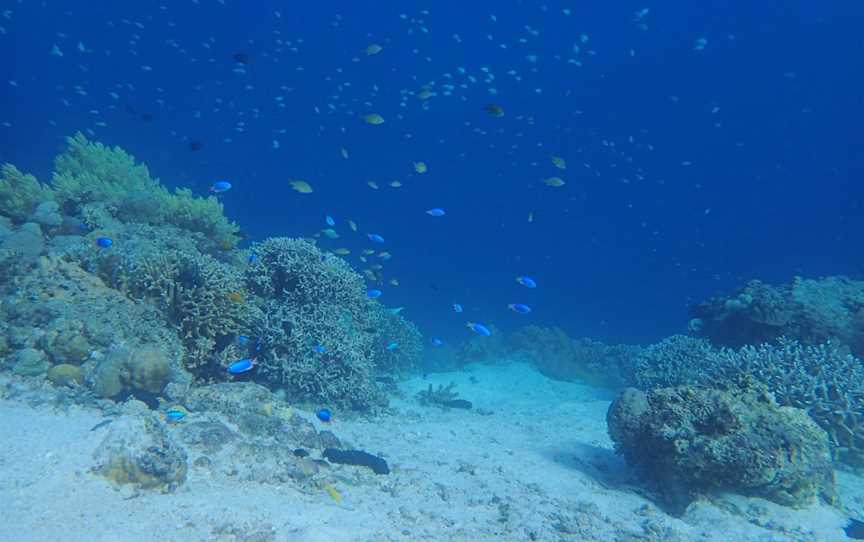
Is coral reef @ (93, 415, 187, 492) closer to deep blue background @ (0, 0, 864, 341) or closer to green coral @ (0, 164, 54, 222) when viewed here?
green coral @ (0, 164, 54, 222)

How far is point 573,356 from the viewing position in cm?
2123

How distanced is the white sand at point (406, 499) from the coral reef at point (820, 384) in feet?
3.07

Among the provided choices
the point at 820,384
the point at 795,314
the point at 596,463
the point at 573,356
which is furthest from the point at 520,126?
the point at 596,463

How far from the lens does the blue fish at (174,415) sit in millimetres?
5875

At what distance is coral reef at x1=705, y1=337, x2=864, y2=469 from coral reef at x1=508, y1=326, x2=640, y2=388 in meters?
7.65

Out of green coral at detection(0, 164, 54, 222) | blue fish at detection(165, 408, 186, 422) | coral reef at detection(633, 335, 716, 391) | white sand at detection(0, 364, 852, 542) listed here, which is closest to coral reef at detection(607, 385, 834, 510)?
white sand at detection(0, 364, 852, 542)

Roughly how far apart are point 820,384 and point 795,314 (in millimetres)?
3355

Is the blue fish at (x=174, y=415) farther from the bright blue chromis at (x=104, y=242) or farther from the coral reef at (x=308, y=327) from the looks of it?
the bright blue chromis at (x=104, y=242)

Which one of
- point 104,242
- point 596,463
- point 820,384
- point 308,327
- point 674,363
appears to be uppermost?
point 674,363

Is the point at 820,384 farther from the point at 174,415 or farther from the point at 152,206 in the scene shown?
the point at 152,206

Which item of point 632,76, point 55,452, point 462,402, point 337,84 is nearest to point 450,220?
point 337,84

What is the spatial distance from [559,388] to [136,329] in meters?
13.5

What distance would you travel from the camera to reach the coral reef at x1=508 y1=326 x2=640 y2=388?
19031 mm

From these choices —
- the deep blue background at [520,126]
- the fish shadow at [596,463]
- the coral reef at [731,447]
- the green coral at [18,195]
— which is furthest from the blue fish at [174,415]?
the deep blue background at [520,126]
